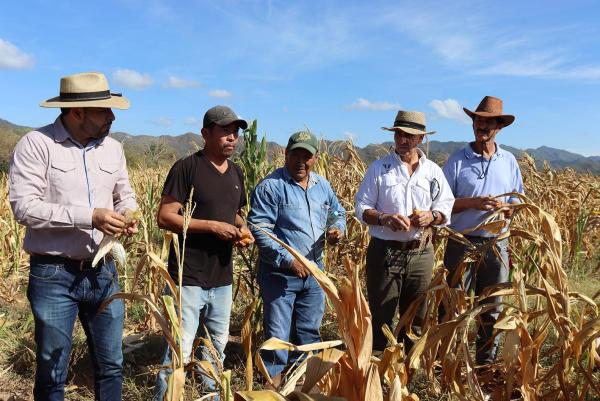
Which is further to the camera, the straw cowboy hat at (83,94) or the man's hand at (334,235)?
the man's hand at (334,235)

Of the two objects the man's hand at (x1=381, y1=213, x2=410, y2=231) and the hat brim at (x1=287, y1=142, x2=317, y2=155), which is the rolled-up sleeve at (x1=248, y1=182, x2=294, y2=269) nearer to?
the hat brim at (x1=287, y1=142, x2=317, y2=155)

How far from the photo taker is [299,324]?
3322 mm

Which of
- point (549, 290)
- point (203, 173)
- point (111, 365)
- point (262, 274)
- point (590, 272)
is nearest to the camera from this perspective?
point (549, 290)

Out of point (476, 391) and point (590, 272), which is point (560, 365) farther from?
point (590, 272)

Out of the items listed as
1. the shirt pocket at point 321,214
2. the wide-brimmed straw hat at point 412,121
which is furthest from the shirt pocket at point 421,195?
the shirt pocket at point 321,214

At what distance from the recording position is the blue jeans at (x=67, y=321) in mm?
2322

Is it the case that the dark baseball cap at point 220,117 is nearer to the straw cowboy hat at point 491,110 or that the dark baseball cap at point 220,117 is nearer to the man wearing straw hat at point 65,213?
the man wearing straw hat at point 65,213

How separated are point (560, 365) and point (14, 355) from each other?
3.84 meters

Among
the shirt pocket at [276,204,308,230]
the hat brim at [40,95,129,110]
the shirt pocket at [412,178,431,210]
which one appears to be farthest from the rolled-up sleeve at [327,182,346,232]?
the hat brim at [40,95,129,110]

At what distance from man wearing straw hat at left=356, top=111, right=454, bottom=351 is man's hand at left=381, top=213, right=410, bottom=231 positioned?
0.07m

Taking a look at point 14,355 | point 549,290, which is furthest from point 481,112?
point 14,355

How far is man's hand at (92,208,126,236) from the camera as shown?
2174 mm

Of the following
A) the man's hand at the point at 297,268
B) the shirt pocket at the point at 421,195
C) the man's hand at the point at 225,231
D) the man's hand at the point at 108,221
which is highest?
the shirt pocket at the point at 421,195

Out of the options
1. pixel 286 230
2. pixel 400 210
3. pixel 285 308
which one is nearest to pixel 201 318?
pixel 285 308
